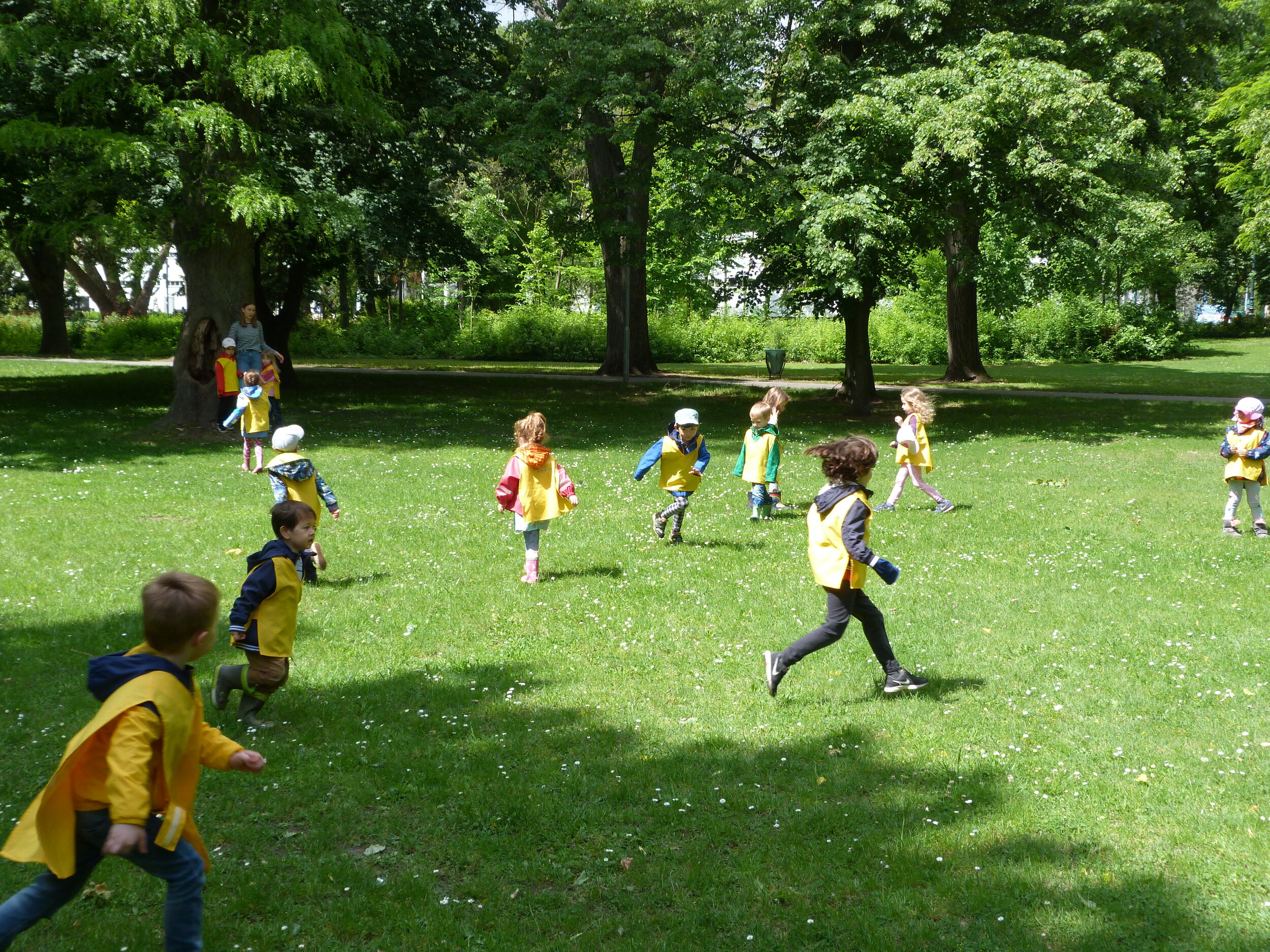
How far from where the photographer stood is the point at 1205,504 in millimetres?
13227

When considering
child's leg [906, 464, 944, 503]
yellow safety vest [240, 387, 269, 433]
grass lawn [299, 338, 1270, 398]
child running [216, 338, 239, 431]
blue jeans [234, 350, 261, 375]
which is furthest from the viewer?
grass lawn [299, 338, 1270, 398]

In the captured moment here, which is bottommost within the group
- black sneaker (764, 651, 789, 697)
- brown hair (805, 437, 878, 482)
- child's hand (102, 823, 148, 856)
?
black sneaker (764, 651, 789, 697)

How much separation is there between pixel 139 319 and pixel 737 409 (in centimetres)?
3432

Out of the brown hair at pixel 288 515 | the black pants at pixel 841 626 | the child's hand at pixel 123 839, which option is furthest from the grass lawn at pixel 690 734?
the brown hair at pixel 288 515

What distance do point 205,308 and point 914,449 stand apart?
41.7ft

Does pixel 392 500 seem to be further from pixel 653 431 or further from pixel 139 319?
pixel 139 319

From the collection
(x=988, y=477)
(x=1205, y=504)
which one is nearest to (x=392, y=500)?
(x=988, y=477)

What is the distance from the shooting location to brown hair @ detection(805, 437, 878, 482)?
632 centimetres

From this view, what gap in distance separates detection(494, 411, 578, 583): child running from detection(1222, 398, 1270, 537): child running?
22.5 ft

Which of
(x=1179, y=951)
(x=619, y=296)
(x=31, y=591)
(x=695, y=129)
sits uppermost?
(x=695, y=129)

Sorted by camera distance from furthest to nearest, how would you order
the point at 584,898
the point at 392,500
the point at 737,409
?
the point at 737,409, the point at 392,500, the point at 584,898

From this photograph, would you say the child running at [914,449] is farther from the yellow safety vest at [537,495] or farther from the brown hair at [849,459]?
the brown hair at [849,459]

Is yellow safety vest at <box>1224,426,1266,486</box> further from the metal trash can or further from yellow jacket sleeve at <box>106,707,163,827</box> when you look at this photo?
the metal trash can

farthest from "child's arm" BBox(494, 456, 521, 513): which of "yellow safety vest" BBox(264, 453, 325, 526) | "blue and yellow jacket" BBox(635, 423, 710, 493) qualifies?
"blue and yellow jacket" BBox(635, 423, 710, 493)
